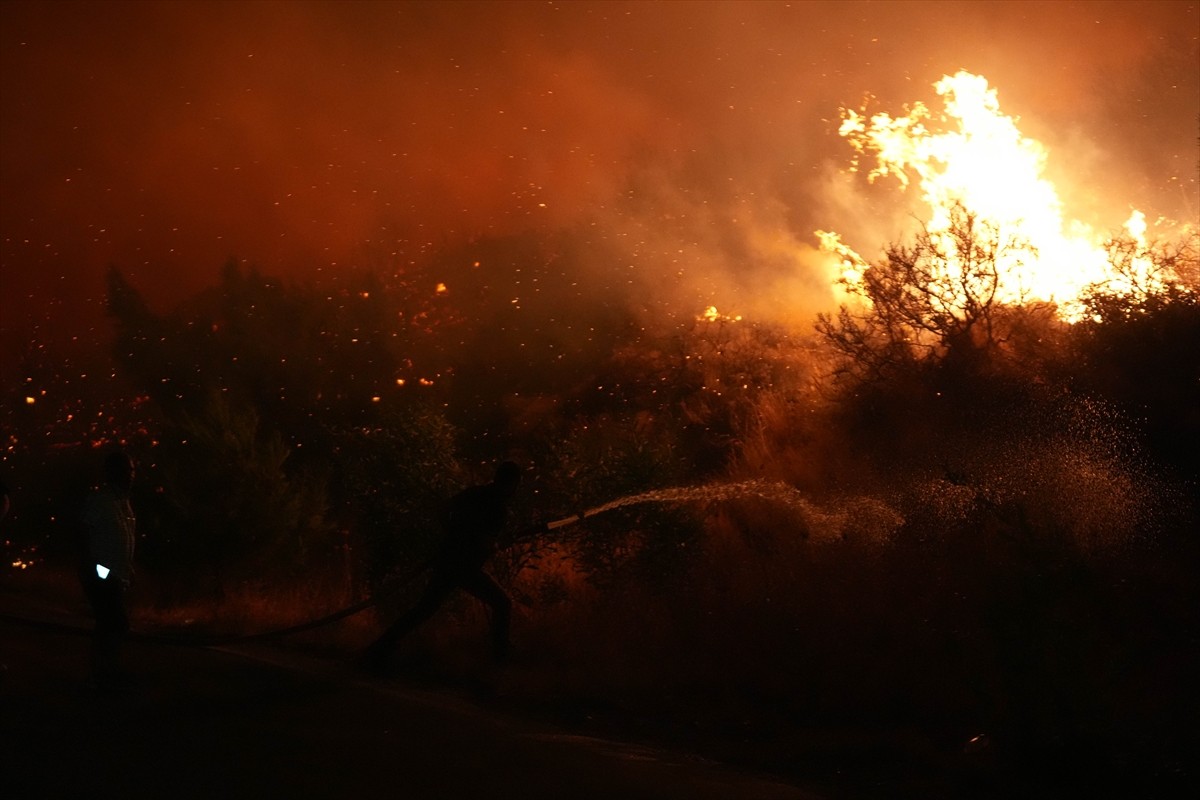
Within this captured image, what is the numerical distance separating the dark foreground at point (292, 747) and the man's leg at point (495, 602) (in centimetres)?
77

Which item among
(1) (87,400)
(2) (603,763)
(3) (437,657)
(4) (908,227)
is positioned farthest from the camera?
(1) (87,400)

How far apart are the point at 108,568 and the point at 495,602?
2.92 m

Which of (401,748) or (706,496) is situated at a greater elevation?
(706,496)

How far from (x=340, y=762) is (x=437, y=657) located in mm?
4245

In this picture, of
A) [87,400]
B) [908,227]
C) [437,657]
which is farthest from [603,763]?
[87,400]

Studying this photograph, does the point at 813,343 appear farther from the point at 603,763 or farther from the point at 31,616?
the point at 603,763

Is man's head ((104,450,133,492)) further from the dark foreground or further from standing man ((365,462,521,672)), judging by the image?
standing man ((365,462,521,672))

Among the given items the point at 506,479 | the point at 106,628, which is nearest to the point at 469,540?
the point at 506,479

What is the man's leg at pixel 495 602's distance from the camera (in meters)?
9.84

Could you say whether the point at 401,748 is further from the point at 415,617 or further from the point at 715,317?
the point at 715,317

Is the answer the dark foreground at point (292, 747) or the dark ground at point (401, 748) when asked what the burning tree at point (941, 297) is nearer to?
the dark ground at point (401, 748)

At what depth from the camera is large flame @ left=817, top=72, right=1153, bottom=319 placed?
64.7 ft

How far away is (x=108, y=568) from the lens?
29.3 ft

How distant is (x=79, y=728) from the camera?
24.7 feet
